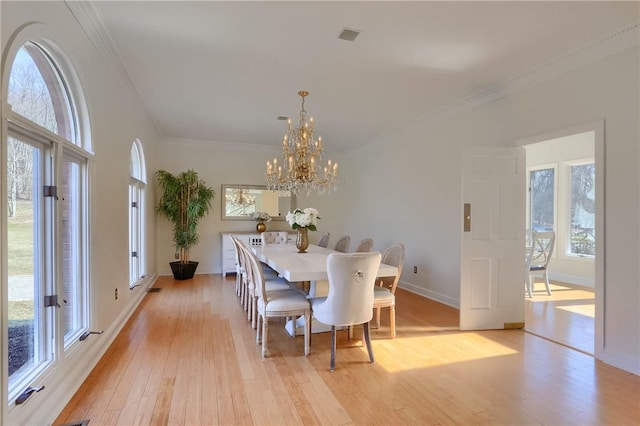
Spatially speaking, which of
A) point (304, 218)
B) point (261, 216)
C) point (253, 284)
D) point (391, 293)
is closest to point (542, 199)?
point (391, 293)

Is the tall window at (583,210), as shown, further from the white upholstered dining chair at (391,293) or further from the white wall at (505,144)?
the white upholstered dining chair at (391,293)

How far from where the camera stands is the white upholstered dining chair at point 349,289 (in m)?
2.55

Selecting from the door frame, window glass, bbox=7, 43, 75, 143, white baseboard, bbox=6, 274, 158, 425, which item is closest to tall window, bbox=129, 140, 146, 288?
white baseboard, bbox=6, 274, 158, 425

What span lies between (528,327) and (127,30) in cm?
473

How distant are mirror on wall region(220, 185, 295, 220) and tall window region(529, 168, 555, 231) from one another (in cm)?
491

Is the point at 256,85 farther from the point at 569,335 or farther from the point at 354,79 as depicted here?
the point at 569,335

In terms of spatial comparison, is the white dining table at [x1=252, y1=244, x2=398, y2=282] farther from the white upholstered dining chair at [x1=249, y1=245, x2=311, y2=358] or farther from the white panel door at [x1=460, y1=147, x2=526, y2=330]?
the white panel door at [x1=460, y1=147, x2=526, y2=330]

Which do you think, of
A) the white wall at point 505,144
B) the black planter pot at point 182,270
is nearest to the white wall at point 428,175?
the white wall at point 505,144

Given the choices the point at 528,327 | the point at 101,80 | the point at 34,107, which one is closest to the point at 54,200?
the point at 34,107

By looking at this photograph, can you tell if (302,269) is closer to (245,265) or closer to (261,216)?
(245,265)

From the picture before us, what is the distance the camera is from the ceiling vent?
8.62 ft

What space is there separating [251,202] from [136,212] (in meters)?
2.59

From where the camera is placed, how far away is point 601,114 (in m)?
2.83

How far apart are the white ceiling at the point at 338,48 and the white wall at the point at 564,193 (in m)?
3.31
